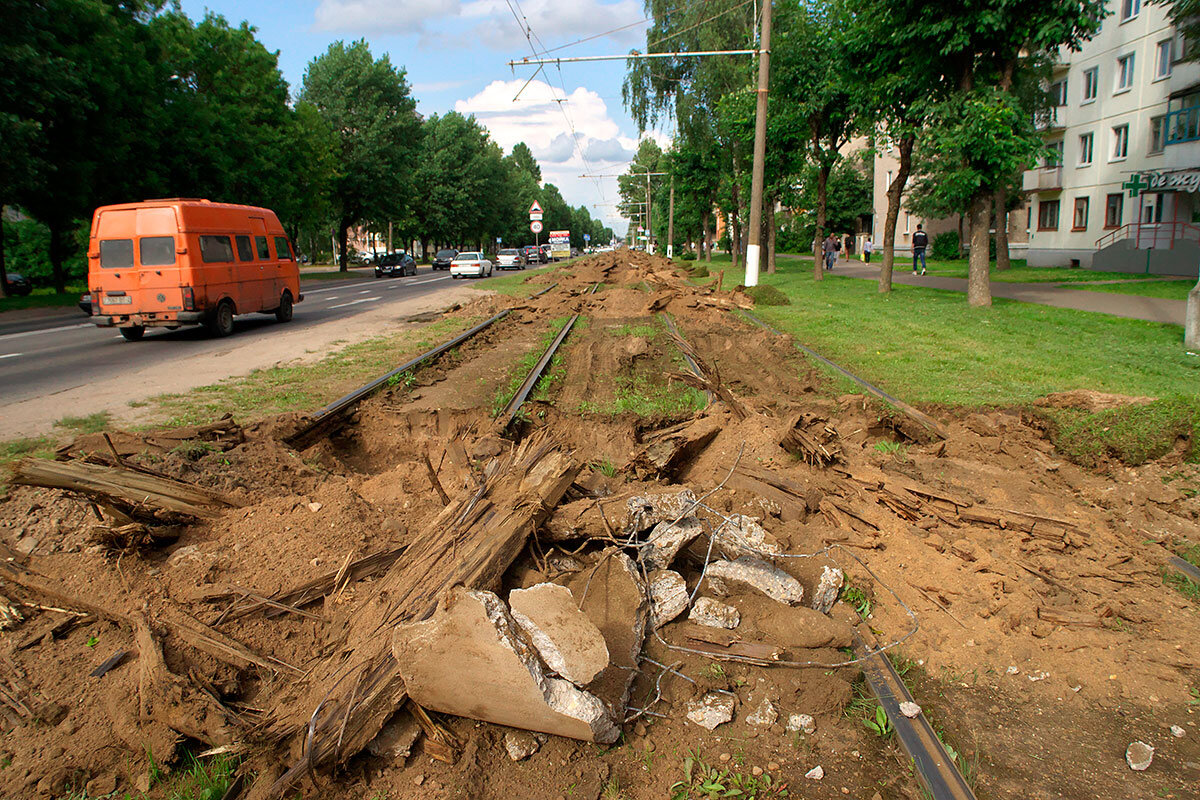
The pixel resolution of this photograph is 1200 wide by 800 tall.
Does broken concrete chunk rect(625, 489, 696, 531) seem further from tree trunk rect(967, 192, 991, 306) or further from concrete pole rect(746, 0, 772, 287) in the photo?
concrete pole rect(746, 0, 772, 287)

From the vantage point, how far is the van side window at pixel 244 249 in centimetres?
1673

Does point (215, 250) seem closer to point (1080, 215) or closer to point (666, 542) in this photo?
point (666, 542)

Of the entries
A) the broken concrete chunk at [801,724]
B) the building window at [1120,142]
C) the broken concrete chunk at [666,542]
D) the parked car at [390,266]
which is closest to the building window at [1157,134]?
the building window at [1120,142]

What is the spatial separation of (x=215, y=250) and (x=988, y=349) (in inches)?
592

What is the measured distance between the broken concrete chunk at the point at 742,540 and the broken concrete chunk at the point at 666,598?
0.45 metres

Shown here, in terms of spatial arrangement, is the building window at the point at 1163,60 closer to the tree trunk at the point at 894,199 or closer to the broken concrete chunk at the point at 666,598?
the tree trunk at the point at 894,199

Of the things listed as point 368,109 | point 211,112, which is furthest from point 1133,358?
point 368,109

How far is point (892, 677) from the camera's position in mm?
3418

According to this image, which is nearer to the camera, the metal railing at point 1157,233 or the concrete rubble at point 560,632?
the concrete rubble at point 560,632

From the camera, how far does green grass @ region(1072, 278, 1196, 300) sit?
21.1 metres

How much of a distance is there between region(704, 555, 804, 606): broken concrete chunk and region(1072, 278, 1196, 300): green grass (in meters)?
21.7

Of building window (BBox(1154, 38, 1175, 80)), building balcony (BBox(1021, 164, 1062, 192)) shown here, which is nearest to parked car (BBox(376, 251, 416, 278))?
building balcony (BBox(1021, 164, 1062, 192))

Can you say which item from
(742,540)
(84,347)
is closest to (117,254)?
(84,347)

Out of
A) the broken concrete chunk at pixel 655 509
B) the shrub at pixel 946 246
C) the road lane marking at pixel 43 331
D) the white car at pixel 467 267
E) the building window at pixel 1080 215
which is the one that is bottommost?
the broken concrete chunk at pixel 655 509
